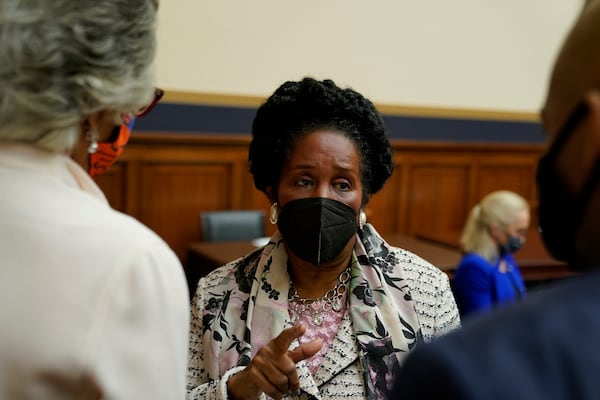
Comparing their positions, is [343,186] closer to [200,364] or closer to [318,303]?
[318,303]

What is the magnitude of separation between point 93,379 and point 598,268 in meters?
0.65

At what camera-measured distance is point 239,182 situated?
17.4 feet

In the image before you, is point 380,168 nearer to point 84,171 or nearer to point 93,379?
point 84,171

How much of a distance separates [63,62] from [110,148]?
220 millimetres

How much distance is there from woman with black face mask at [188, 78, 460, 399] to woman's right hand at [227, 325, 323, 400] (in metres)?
0.10

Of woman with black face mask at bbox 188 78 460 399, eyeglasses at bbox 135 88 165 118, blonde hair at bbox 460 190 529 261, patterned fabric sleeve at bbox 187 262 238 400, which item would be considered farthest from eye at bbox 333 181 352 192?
blonde hair at bbox 460 190 529 261

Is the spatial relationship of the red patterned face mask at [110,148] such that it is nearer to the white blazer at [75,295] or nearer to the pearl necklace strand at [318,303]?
the white blazer at [75,295]

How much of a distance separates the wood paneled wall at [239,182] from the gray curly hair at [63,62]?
3.81m

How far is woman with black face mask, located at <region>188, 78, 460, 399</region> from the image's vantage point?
1598 millimetres

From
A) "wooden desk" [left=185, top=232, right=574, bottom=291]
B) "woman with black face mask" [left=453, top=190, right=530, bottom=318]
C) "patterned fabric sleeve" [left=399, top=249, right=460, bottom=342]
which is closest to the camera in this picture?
"patterned fabric sleeve" [left=399, top=249, right=460, bottom=342]

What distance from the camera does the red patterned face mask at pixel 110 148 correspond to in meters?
1.07

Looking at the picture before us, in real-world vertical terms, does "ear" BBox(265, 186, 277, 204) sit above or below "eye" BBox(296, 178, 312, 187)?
below

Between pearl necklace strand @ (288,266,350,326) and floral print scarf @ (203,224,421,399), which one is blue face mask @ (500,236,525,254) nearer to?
floral print scarf @ (203,224,421,399)

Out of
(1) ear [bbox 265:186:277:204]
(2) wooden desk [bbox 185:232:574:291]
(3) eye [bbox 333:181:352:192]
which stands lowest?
(2) wooden desk [bbox 185:232:574:291]
